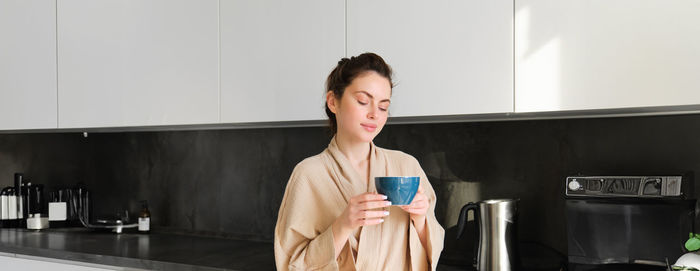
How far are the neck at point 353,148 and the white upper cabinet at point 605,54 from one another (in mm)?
512

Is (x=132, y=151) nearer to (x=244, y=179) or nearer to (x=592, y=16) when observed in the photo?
(x=244, y=179)

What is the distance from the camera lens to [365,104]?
133cm

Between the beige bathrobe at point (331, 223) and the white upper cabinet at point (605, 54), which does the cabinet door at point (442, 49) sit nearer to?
the white upper cabinet at point (605, 54)

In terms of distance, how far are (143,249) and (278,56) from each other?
3.07 ft

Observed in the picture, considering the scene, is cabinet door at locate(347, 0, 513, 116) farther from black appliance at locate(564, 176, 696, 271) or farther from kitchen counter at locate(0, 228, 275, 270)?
kitchen counter at locate(0, 228, 275, 270)

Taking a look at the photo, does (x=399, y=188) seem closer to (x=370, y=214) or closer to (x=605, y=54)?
(x=370, y=214)

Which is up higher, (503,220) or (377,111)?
(377,111)

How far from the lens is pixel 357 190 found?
139 centimetres

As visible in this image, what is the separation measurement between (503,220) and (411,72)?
52 cm

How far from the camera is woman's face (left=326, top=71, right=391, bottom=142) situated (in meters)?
1.33

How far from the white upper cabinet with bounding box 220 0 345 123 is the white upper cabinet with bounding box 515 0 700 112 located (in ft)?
1.96

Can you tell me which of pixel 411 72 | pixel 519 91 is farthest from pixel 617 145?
pixel 411 72

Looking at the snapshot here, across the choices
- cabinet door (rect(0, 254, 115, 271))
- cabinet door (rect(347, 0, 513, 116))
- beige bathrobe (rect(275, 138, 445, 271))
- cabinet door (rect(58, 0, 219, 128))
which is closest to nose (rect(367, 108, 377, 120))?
beige bathrobe (rect(275, 138, 445, 271))

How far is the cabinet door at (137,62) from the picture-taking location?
84.9 inches
